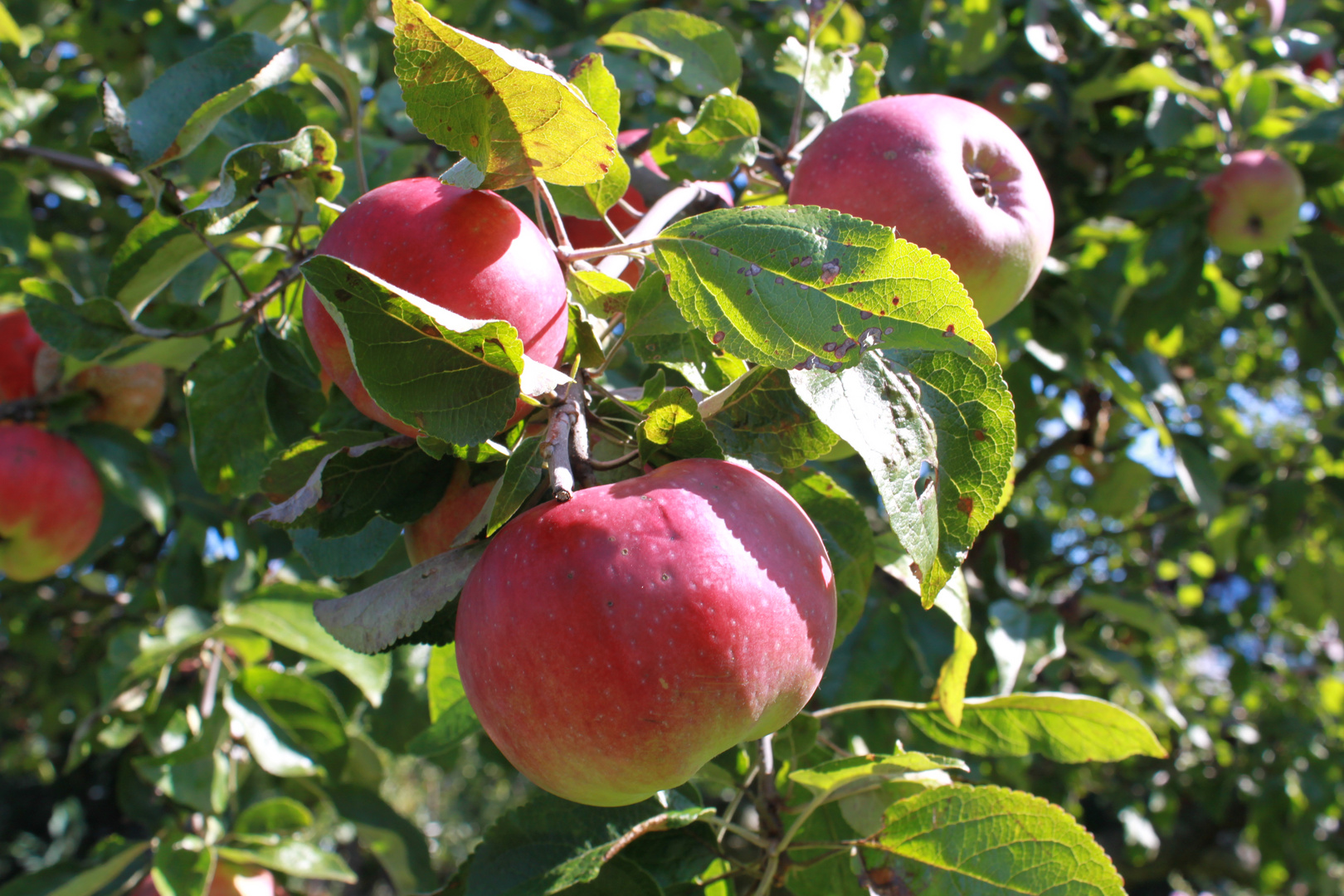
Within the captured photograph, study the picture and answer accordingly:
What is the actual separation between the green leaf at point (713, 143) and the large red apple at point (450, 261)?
36 centimetres

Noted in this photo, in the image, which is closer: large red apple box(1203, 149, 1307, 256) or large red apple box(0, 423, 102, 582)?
large red apple box(0, 423, 102, 582)

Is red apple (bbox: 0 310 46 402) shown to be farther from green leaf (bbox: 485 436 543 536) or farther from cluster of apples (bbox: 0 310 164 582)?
green leaf (bbox: 485 436 543 536)

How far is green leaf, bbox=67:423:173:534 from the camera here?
1.76 metres

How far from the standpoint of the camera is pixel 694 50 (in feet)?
4.25

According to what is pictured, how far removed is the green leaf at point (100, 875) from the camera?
1.69 m

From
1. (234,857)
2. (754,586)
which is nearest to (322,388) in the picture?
(754,586)

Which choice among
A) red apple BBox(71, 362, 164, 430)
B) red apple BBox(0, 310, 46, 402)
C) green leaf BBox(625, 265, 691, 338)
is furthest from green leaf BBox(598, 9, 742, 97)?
red apple BBox(0, 310, 46, 402)

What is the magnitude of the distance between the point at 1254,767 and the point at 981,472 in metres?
3.89

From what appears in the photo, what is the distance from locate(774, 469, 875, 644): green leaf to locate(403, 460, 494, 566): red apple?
0.31 m

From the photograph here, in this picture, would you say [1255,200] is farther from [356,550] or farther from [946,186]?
[356,550]

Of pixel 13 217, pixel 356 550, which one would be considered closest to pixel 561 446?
pixel 356 550

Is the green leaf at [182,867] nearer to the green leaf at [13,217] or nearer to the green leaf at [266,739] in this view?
the green leaf at [266,739]

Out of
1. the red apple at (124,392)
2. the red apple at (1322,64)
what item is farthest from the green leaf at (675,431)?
the red apple at (1322,64)

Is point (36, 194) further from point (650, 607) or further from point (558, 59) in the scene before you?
point (650, 607)
